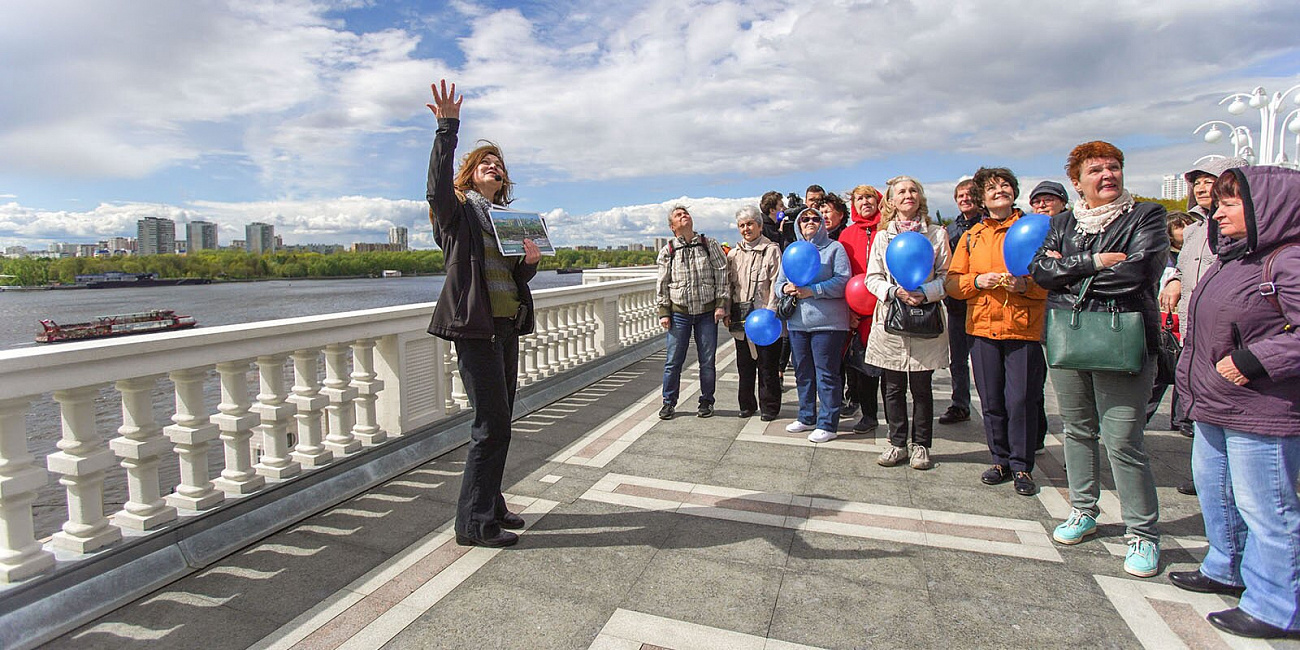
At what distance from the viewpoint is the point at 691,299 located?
586cm

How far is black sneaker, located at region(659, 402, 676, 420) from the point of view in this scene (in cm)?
577

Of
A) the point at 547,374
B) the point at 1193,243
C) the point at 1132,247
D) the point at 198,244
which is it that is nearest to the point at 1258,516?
the point at 1132,247

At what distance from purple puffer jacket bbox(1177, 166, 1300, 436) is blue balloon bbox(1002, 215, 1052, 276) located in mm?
969

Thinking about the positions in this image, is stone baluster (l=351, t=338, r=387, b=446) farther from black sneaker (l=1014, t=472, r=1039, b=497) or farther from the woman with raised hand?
black sneaker (l=1014, t=472, r=1039, b=497)

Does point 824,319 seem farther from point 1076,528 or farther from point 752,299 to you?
point 1076,528

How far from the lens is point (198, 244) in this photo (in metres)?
74.3

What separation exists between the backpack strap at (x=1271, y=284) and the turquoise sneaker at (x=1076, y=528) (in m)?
1.29

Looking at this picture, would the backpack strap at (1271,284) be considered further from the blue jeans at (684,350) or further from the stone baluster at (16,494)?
the stone baluster at (16,494)

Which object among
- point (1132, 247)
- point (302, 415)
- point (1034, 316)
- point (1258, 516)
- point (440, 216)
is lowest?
point (1258, 516)

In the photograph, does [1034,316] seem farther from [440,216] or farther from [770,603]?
[440,216]

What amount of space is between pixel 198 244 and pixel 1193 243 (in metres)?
88.9

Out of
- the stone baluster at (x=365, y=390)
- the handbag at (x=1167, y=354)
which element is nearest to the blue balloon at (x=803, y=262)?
the handbag at (x=1167, y=354)

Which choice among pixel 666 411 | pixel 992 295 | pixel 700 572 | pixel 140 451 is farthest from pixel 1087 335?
pixel 140 451

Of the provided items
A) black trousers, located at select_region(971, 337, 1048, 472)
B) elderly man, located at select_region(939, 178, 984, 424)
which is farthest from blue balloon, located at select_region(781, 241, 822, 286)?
black trousers, located at select_region(971, 337, 1048, 472)
